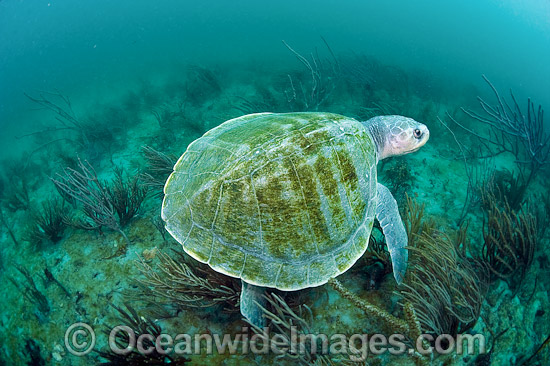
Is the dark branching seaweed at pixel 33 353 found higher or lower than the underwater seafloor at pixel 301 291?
lower

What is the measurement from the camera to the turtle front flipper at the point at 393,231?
8.76ft

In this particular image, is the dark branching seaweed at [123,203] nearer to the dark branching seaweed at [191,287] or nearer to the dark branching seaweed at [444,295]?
the dark branching seaweed at [191,287]

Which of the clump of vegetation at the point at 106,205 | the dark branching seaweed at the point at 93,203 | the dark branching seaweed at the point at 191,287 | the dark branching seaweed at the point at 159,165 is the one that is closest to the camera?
the dark branching seaweed at the point at 191,287

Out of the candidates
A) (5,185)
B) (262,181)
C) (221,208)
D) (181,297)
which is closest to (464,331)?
(262,181)

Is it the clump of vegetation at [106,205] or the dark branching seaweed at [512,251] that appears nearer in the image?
the dark branching seaweed at [512,251]

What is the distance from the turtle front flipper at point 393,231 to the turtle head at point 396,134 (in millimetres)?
761

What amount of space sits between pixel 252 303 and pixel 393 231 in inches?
69.8

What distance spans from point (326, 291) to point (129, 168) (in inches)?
224

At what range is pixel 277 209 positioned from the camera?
91.5 inches

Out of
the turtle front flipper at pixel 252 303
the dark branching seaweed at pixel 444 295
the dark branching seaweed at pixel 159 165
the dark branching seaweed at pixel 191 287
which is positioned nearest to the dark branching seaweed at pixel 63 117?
the dark branching seaweed at pixel 159 165

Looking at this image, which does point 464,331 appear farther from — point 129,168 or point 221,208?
point 129,168

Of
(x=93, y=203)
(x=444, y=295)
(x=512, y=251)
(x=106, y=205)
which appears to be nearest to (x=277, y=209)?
(x=444, y=295)

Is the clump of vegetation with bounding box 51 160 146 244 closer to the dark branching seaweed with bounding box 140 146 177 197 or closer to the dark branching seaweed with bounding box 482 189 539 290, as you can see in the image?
the dark branching seaweed with bounding box 140 146 177 197

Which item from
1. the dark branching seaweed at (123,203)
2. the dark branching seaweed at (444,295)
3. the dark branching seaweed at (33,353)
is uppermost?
the dark branching seaweed at (444,295)
